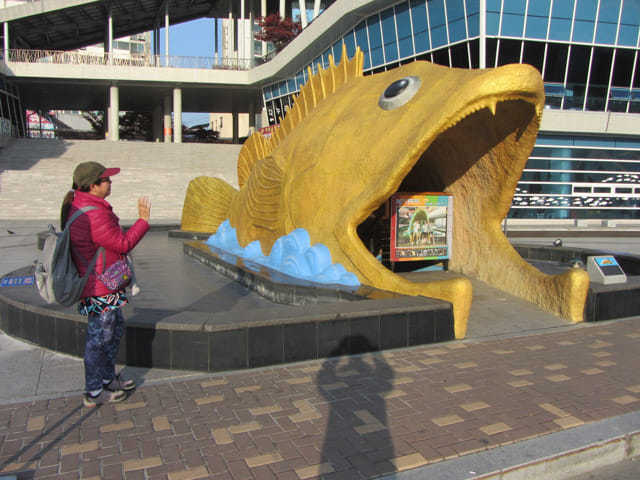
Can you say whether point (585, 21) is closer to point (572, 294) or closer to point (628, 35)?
point (628, 35)

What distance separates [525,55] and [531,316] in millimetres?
18411

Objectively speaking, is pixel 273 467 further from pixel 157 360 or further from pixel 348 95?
pixel 348 95

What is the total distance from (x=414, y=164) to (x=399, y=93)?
91cm

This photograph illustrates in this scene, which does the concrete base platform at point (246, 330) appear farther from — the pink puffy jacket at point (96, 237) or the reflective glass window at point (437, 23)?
the reflective glass window at point (437, 23)

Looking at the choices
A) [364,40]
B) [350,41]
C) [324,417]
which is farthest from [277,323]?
[350,41]

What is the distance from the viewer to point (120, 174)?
89.9ft

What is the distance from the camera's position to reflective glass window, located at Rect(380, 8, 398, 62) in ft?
79.6

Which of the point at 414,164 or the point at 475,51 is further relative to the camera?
the point at 475,51

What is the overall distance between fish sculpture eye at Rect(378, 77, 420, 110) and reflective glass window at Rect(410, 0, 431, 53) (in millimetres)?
17455

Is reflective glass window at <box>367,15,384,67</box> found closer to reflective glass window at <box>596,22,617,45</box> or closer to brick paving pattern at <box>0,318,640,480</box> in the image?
reflective glass window at <box>596,22,617,45</box>

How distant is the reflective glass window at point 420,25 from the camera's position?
22620 millimetres

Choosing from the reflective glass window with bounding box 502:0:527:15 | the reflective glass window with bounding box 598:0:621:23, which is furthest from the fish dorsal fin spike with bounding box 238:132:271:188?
the reflective glass window with bounding box 598:0:621:23

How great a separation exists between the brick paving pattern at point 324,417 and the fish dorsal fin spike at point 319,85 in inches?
189

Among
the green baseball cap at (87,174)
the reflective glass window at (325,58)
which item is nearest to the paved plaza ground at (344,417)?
the green baseball cap at (87,174)
